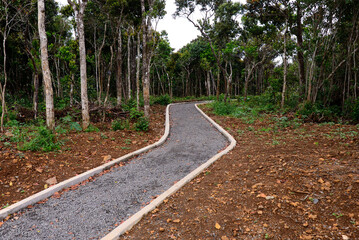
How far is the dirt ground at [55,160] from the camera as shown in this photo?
4.32 metres

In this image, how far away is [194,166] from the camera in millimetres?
5453

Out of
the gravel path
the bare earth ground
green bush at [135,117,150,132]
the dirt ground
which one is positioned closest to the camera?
the bare earth ground

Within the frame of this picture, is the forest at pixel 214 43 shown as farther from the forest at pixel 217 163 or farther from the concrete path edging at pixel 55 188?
the concrete path edging at pixel 55 188

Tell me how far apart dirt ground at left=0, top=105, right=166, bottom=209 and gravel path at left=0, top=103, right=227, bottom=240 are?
716mm

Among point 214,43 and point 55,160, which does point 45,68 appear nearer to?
point 55,160

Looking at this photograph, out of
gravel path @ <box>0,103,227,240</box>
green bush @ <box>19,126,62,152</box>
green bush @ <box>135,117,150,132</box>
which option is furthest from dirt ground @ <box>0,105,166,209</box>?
green bush @ <box>135,117,150,132</box>

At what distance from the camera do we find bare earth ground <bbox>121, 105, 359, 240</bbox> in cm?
261

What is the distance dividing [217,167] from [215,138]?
10.3 feet

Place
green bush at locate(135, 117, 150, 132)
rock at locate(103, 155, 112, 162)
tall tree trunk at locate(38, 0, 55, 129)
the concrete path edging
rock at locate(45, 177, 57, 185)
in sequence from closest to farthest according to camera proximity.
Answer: the concrete path edging, rock at locate(45, 177, 57, 185), rock at locate(103, 155, 112, 162), tall tree trunk at locate(38, 0, 55, 129), green bush at locate(135, 117, 150, 132)

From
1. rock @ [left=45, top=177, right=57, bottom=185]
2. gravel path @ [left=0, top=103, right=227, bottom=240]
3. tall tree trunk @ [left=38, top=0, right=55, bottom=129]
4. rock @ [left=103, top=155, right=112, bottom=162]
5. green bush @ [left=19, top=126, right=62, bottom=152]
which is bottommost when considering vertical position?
gravel path @ [left=0, top=103, right=227, bottom=240]

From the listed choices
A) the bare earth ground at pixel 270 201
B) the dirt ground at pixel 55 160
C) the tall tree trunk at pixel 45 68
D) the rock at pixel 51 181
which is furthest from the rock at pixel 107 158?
the bare earth ground at pixel 270 201

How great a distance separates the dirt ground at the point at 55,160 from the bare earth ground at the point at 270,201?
286 cm

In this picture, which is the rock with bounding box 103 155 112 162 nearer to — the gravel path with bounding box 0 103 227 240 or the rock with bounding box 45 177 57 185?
the gravel path with bounding box 0 103 227 240

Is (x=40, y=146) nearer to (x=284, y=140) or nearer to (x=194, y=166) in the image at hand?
(x=194, y=166)
